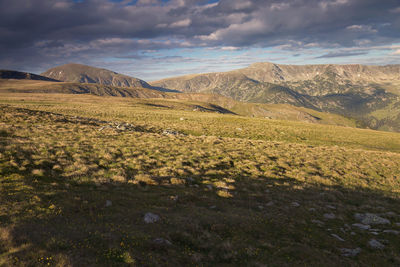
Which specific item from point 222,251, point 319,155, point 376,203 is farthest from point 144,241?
point 319,155

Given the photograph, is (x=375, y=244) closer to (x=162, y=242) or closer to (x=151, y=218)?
(x=162, y=242)

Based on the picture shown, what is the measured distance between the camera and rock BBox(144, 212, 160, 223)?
8.89m

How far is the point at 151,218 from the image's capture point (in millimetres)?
9055

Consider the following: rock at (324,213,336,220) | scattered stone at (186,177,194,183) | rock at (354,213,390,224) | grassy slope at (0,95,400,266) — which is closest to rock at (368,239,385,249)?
grassy slope at (0,95,400,266)

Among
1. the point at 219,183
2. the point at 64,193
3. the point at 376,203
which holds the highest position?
the point at 64,193

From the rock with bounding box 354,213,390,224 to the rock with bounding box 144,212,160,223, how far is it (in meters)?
11.1

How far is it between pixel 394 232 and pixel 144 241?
38.4 ft

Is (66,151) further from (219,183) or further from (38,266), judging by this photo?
(38,266)

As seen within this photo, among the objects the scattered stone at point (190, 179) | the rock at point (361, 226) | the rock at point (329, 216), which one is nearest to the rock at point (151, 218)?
the scattered stone at point (190, 179)

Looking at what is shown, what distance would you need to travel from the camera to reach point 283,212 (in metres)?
11.6

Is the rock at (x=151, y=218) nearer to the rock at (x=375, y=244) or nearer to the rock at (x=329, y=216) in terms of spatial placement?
the rock at (x=375, y=244)

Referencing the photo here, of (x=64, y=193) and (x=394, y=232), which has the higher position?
(x=64, y=193)

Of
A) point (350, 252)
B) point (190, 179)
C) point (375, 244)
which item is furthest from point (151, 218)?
point (375, 244)

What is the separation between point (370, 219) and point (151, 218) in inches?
464
